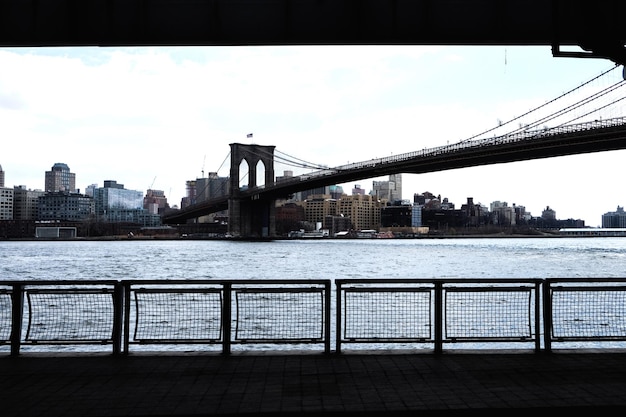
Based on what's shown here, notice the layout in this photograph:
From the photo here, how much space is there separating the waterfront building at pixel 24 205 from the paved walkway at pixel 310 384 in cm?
19819

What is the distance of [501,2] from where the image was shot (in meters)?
11.0

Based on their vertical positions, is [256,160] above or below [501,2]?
above

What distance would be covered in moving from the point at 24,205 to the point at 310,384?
205 meters

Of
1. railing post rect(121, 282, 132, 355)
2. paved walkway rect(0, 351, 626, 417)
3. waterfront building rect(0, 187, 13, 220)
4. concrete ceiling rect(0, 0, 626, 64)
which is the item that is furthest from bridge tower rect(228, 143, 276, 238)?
waterfront building rect(0, 187, 13, 220)

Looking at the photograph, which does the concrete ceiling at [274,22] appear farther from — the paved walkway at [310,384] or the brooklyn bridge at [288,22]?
the paved walkway at [310,384]

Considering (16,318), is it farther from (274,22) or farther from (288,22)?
(288,22)

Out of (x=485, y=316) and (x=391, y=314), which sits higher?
(x=391, y=314)

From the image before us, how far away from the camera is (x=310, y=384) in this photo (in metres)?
7.18

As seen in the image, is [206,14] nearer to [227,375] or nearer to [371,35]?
[371,35]

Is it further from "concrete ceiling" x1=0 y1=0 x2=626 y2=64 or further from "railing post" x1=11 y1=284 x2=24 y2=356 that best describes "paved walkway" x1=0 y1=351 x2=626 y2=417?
"concrete ceiling" x1=0 y1=0 x2=626 y2=64

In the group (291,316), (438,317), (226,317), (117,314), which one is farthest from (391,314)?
(117,314)

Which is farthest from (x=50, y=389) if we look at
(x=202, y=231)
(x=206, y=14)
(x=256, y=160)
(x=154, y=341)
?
(x=202, y=231)

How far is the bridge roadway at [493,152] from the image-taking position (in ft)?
180

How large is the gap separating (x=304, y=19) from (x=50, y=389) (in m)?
7.55
